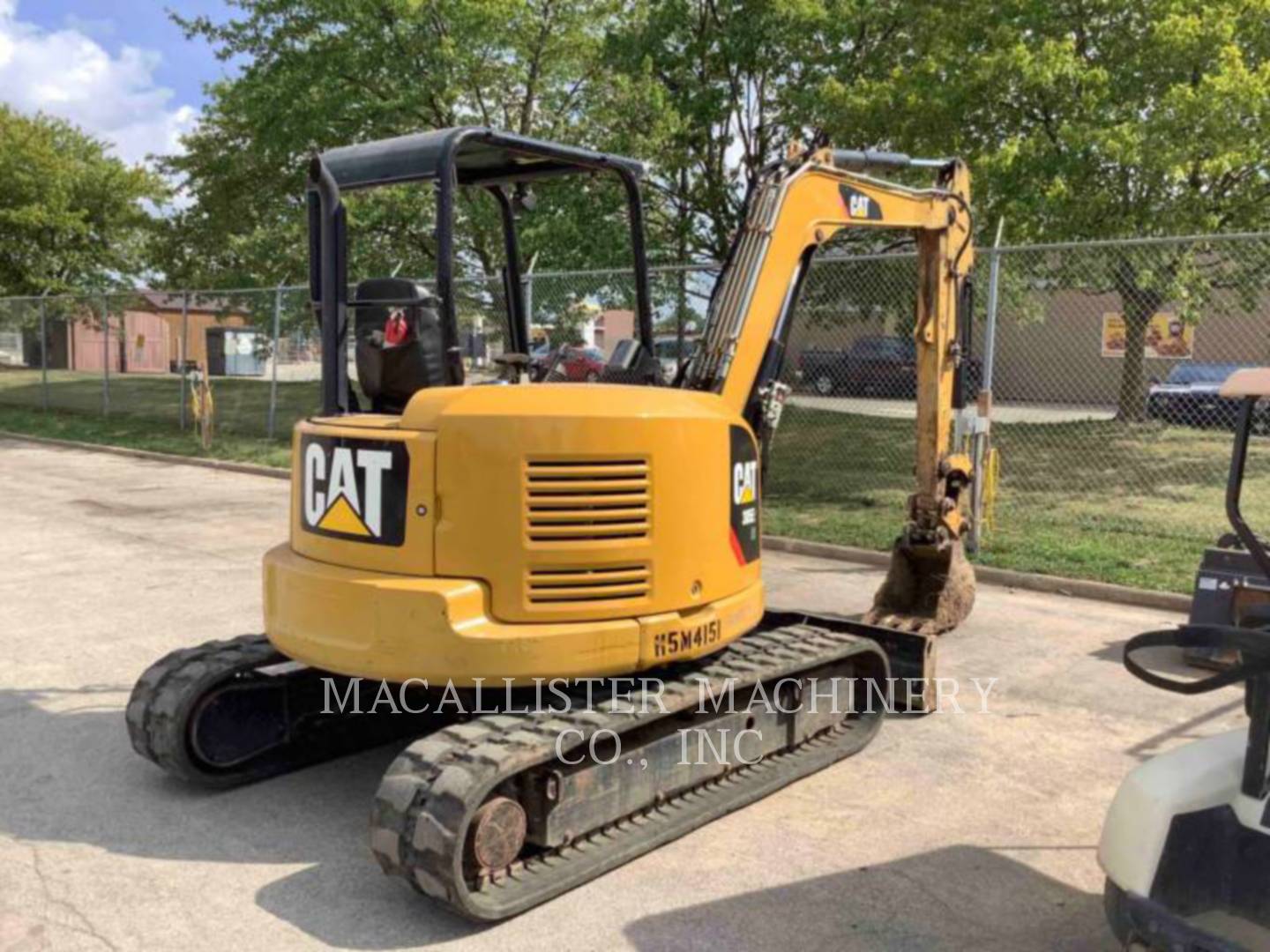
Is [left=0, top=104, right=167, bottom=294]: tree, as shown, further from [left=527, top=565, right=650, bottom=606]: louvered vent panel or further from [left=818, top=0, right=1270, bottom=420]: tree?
[left=527, top=565, right=650, bottom=606]: louvered vent panel

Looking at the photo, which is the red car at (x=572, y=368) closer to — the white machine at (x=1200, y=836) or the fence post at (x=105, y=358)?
the white machine at (x=1200, y=836)

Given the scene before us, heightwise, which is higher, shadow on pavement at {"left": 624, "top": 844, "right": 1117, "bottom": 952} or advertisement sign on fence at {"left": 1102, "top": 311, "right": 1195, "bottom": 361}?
advertisement sign on fence at {"left": 1102, "top": 311, "right": 1195, "bottom": 361}

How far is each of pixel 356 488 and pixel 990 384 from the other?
649 cm

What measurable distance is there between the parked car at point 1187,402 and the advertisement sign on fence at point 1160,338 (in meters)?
0.35

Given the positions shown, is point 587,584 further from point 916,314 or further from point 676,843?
point 916,314

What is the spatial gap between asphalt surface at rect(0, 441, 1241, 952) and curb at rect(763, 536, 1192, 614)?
3.68 ft

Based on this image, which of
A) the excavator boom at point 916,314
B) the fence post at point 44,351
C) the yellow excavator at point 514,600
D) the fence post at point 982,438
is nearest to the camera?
the yellow excavator at point 514,600

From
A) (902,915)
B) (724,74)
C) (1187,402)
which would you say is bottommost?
(902,915)

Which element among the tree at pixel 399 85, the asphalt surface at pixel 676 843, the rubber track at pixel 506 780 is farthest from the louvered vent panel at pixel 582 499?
the tree at pixel 399 85

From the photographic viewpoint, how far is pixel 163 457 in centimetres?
1661

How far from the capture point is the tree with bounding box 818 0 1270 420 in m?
10.8

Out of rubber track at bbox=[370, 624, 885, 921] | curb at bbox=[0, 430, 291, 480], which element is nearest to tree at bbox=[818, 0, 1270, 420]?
rubber track at bbox=[370, 624, 885, 921]

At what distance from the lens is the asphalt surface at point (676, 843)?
356 centimetres

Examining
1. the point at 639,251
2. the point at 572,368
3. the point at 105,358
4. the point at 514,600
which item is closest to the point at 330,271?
the point at 572,368
